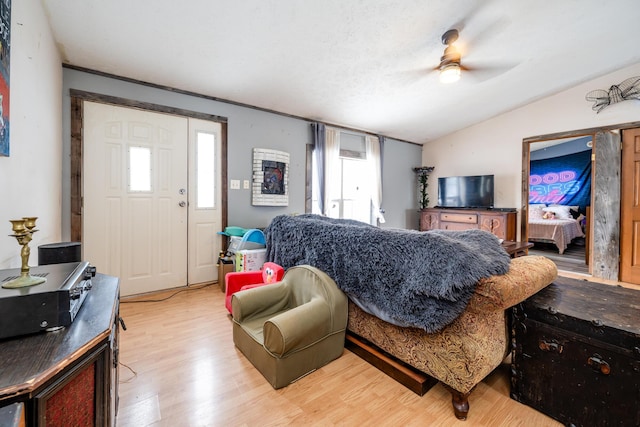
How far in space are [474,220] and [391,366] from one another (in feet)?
12.4

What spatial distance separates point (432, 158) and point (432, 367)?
16.4 ft

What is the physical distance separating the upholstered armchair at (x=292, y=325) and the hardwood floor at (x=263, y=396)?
8 centimetres

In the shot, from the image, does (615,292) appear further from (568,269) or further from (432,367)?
(568,269)

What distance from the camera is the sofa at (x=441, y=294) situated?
44.9 inches

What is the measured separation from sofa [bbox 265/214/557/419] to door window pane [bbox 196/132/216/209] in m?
2.11

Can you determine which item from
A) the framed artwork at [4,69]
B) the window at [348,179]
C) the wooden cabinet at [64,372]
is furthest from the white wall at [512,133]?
the framed artwork at [4,69]

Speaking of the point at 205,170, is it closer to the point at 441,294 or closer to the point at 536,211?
the point at 441,294

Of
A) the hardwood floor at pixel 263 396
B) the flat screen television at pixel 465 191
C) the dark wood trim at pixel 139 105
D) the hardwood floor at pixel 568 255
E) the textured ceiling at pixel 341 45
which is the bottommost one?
the hardwood floor at pixel 263 396

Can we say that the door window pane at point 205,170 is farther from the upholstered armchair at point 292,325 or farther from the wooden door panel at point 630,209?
the wooden door panel at point 630,209

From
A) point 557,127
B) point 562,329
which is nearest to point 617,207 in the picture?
point 557,127

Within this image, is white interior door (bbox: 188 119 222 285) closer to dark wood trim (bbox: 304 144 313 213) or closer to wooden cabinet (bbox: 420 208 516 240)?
dark wood trim (bbox: 304 144 313 213)

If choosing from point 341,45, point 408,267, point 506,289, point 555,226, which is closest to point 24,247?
point 408,267

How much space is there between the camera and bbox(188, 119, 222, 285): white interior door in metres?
3.05

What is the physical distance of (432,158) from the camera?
18.3 ft
